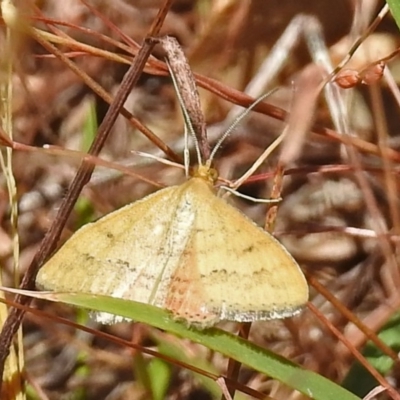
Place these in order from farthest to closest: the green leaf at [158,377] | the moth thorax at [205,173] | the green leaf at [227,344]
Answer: the green leaf at [158,377]
the moth thorax at [205,173]
the green leaf at [227,344]

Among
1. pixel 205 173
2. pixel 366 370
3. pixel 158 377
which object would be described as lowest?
pixel 158 377

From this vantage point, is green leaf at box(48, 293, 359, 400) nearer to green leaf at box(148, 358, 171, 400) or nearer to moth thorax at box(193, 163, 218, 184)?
moth thorax at box(193, 163, 218, 184)

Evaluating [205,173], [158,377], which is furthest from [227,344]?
[158,377]

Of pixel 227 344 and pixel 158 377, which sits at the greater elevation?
pixel 227 344

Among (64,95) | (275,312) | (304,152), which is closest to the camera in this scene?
(275,312)

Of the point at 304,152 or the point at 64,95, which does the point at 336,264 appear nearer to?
the point at 304,152

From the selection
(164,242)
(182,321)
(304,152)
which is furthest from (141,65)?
(304,152)

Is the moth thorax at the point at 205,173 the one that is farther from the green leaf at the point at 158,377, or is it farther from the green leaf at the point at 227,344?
the green leaf at the point at 158,377

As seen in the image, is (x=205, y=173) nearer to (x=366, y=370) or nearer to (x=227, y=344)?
(x=227, y=344)

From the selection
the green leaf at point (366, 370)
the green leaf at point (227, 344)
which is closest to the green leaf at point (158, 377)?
the green leaf at point (366, 370)

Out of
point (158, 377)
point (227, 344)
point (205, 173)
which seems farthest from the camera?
point (158, 377)

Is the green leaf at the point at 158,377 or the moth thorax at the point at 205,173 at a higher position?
the moth thorax at the point at 205,173
